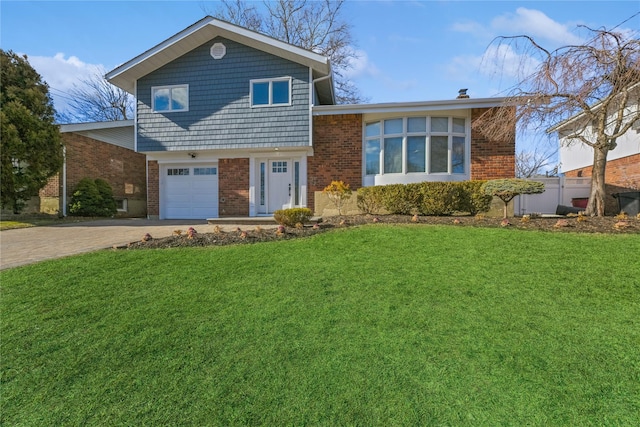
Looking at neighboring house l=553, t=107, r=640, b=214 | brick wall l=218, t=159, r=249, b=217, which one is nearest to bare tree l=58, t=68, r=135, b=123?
brick wall l=218, t=159, r=249, b=217

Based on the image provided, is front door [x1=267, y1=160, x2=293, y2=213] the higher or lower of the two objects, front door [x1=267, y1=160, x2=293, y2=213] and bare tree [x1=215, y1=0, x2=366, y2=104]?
the lower

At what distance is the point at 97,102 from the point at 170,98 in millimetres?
20658

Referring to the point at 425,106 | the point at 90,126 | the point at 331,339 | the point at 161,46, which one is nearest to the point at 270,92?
the point at 161,46

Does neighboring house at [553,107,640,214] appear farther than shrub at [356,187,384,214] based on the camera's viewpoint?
Yes

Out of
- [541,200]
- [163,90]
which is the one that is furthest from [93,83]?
[541,200]

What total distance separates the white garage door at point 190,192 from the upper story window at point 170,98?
2.21 metres

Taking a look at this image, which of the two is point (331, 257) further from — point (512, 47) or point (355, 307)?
point (512, 47)

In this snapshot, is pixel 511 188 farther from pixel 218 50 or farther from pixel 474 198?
pixel 218 50

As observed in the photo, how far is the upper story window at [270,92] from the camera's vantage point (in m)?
11.1

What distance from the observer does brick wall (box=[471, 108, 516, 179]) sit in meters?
10.2

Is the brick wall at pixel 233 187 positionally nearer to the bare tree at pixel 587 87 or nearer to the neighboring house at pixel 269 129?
the neighboring house at pixel 269 129

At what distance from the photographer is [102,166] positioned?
14.4 meters

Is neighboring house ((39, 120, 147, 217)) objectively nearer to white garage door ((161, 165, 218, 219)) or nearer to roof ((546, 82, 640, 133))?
white garage door ((161, 165, 218, 219))

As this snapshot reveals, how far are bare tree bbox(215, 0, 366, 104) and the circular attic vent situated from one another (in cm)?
1079
